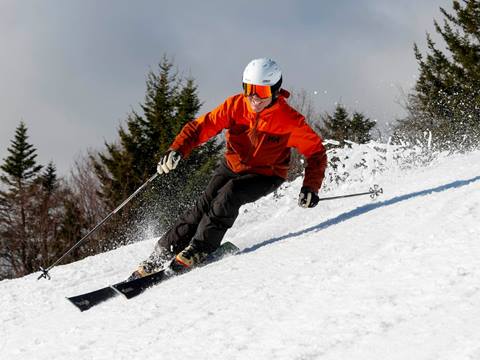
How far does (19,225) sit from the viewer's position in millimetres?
29031

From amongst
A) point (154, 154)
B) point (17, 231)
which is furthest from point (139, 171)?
point (17, 231)

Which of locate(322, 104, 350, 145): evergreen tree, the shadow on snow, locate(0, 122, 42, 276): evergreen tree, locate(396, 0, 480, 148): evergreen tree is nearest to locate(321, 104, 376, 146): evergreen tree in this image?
locate(322, 104, 350, 145): evergreen tree

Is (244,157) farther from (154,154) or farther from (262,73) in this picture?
(154,154)

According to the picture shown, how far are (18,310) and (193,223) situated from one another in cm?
165

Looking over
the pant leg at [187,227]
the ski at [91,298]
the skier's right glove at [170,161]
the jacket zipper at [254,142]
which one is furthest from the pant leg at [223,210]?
the ski at [91,298]

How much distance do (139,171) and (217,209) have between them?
22.0 meters

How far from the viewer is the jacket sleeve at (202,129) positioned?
15.1 feet

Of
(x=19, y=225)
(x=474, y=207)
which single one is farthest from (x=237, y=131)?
(x=19, y=225)

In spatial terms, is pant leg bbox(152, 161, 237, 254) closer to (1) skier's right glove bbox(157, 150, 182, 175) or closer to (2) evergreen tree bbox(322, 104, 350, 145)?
(1) skier's right glove bbox(157, 150, 182, 175)

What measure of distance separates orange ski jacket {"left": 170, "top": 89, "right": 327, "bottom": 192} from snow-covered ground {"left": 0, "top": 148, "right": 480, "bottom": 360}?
640 mm

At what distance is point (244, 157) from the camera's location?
462 cm

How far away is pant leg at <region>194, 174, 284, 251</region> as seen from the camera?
14.1 feet

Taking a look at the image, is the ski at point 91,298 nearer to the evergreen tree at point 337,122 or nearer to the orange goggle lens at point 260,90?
the orange goggle lens at point 260,90

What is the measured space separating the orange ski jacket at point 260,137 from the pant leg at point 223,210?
0.82 ft
